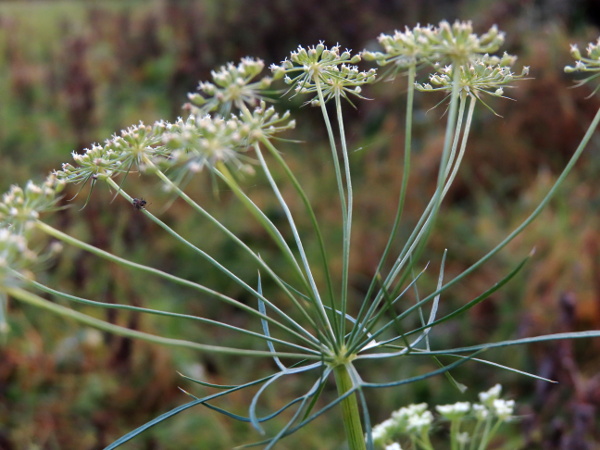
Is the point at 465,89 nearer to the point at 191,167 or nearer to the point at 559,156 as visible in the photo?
the point at 191,167

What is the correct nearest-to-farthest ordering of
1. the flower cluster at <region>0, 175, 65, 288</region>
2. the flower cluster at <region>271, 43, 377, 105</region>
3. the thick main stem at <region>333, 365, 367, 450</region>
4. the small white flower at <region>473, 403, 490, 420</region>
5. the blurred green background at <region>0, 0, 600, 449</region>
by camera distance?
the flower cluster at <region>0, 175, 65, 288</region> < the thick main stem at <region>333, 365, 367, 450</region> < the flower cluster at <region>271, 43, 377, 105</region> < the small white flower at <region>473, 403, 490, 420</region> < the blurred green background at <region>0, 0, 600, 449</region>

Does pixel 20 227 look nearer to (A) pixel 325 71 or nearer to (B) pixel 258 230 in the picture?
(A) pixel 325 71

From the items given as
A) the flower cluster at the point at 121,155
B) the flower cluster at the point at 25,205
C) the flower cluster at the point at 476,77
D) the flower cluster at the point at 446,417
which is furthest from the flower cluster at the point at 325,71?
the flower cluster at the point at 446,417

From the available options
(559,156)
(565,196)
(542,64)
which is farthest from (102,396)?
(542,64)

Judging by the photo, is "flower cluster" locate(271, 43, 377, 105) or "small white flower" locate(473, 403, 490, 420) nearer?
"flower cluster" locate(271, 43, 377, 105)

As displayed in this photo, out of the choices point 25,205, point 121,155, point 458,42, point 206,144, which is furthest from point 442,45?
point 25,205

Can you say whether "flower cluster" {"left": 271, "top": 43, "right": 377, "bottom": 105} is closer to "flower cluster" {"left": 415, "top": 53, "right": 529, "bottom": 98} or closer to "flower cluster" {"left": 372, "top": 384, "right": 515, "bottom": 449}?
"flower cluster" {"left": 415, "top": 53, "right": 529, "bottom": 98}

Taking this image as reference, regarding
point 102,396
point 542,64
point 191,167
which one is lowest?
point 191,167

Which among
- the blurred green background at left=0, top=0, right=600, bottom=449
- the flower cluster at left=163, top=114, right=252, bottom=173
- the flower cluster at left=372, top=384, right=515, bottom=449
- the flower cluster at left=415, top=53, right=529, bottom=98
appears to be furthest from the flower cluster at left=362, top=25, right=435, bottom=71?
the blurred green background at left=0, top=0, right=600, bottom=449
